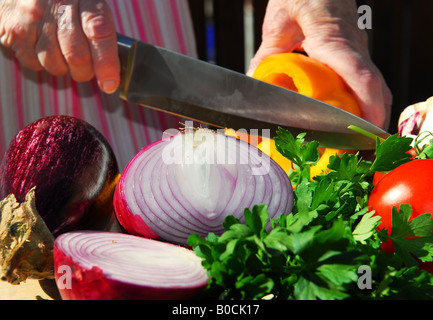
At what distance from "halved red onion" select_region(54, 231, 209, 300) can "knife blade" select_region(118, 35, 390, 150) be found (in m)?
0.47

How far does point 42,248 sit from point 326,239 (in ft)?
1.69

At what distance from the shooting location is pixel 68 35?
4.33 feet

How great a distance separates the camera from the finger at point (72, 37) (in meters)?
1.32

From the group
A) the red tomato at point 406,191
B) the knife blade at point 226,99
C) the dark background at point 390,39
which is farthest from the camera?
the dark background at point 390,39

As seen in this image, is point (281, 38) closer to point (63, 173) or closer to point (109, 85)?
point (109, 85)

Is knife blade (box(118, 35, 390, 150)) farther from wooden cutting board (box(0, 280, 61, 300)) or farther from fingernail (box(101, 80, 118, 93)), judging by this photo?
wooden cutting board (box(0, 280, 61, 300))

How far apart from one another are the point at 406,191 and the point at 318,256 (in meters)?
0.27

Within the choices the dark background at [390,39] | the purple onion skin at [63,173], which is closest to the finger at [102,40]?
the purple onion skin at [63,173]

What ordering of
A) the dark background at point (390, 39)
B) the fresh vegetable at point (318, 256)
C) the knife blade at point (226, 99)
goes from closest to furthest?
the fresh vegetable at point (318, 256), the knife blade at point (226, 99), the dark background at point (390, 39)

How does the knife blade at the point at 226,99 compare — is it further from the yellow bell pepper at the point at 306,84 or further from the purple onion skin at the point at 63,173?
the purple onion skin at the point at 63,173

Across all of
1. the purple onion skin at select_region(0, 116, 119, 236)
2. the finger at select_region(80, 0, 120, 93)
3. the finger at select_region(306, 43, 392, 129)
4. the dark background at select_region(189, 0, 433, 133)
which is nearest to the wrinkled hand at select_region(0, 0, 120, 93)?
the finger at select_region(80, 0, 120, 93)

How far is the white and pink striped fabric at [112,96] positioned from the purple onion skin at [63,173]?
27.6 inches

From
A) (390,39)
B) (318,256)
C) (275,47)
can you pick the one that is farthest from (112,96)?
(390,39)

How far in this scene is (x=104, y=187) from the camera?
1.08 metres
